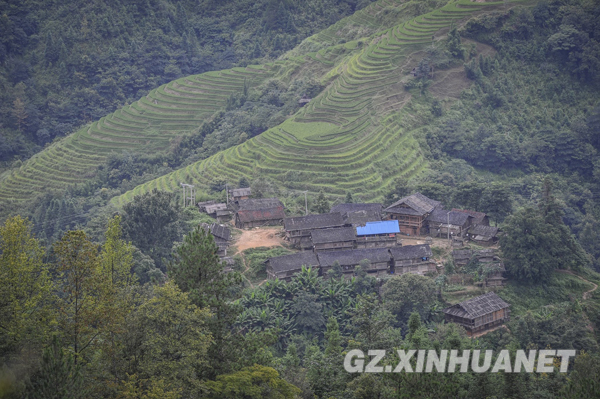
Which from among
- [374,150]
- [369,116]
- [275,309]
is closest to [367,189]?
[374,150]

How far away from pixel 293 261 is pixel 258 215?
6139 millimetres

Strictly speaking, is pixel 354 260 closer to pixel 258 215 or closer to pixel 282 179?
pixel 258 215

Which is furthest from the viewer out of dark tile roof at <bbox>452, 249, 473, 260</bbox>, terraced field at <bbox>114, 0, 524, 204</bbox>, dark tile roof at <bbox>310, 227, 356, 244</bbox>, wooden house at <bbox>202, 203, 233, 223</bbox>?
terraced field at <bbox>114, 0, 524, 204</bbox>

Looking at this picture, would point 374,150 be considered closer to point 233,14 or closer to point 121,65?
point 121,65

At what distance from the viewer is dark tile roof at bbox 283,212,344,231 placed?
3569 centimetres

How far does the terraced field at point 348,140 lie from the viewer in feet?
155

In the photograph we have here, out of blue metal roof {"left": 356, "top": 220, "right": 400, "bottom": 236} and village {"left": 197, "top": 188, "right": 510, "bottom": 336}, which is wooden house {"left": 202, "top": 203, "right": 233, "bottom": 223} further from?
blue metal roof {"left": 356, "top": 220, "right": 400, "bottom": 236}

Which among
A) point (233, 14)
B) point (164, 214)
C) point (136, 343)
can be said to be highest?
point (233, 14)

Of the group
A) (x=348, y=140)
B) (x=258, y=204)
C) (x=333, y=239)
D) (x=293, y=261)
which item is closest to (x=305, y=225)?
(x=333, y=239)

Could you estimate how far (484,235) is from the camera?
36.3 meters

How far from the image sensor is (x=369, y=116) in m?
52.8

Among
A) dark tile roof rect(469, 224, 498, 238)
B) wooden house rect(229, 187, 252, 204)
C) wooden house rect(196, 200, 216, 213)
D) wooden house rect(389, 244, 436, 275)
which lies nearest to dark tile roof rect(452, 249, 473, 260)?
wooden house rect(389, 244, 436, 275)

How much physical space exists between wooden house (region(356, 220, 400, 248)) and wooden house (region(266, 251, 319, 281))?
353 centimetres

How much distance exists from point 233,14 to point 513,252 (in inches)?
2413
